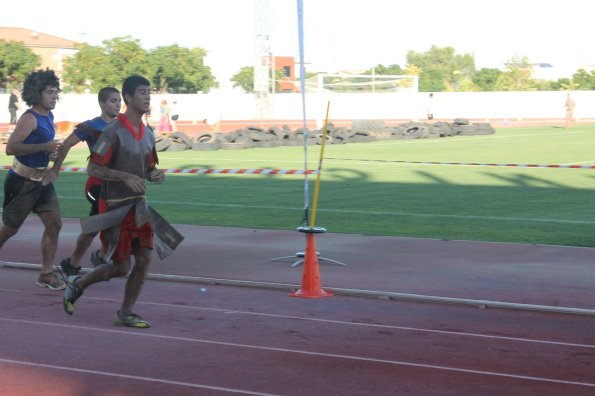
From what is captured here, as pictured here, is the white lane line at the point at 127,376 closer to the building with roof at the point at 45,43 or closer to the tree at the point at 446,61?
the building with roof at the point at 45,43

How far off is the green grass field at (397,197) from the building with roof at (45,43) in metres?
104

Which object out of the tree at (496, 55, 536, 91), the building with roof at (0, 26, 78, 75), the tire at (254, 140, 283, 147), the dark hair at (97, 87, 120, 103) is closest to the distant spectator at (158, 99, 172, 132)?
the tire at (254, 140, 283, 147)

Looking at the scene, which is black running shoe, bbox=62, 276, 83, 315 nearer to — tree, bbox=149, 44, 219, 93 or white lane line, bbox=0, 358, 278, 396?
white lane line, bbox=0, 358, 278, 396

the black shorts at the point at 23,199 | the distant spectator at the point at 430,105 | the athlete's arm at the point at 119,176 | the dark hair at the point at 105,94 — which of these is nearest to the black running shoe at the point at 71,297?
the athlete's arm at the point at 119,176

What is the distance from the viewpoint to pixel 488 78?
11412 cm

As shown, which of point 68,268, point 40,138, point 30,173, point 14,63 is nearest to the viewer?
point 40,138

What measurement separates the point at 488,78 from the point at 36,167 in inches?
4244

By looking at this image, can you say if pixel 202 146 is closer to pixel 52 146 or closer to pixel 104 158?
pixel 52 146

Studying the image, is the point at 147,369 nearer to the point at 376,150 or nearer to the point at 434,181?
the point at 434,181

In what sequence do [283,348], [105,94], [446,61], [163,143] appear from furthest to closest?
[446,61] < [163,143] < [105,94] < [283,348]

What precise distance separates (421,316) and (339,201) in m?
9.65

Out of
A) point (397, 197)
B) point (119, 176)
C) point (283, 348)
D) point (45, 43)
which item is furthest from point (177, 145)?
point (45, 43)

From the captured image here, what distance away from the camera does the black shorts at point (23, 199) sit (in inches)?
377

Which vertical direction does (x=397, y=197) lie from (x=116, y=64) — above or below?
below
